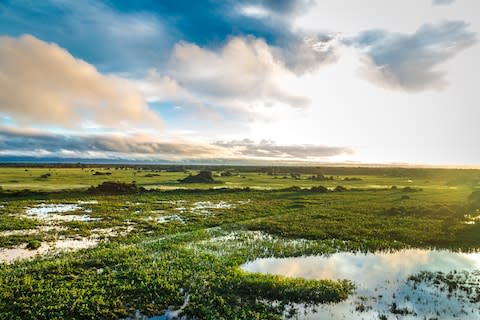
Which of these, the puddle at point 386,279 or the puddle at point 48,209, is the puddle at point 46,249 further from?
the puddle at point 48,209

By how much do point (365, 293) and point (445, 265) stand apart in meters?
9.16

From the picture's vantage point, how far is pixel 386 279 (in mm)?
18281

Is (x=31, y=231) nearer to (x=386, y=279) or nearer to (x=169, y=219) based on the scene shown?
(x=169, y=219)

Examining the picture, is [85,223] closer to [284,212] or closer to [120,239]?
[120,239]

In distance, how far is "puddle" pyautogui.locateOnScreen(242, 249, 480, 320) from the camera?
14109mm

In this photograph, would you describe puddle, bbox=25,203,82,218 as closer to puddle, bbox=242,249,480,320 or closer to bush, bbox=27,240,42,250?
bush, bbox=27,240,42,250

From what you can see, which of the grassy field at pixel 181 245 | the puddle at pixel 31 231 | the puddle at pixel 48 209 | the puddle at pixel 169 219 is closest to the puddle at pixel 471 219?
the grassy field at pixel 181 245

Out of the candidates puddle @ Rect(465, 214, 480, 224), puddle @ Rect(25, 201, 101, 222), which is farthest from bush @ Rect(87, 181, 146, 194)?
puddle @ Rect(465, 214, 480, 224)

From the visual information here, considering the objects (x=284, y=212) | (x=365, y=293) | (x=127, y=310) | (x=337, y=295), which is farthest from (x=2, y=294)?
(x=284, y=212)

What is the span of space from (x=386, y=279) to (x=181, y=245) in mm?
14894

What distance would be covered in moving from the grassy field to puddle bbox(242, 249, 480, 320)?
118cm

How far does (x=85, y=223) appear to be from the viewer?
33531mm

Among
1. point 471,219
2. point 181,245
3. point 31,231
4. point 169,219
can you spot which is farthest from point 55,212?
point 471,219

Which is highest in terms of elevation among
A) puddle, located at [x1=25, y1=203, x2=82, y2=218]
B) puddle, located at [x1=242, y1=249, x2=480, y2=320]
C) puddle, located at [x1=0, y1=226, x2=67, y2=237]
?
puddle, located at [x1=242, y1=249, x2=480, y2=320]
